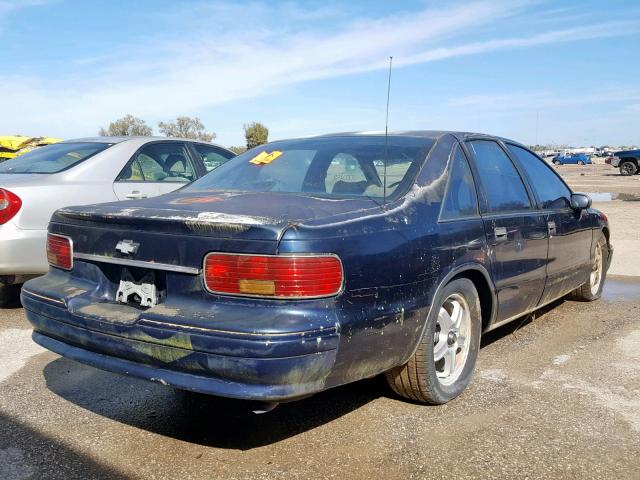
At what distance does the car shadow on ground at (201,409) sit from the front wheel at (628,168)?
107 ft

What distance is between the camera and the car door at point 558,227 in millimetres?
4457

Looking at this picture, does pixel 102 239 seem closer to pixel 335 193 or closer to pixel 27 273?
pixel 335 193

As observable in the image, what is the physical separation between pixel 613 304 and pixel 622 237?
14.8 ft

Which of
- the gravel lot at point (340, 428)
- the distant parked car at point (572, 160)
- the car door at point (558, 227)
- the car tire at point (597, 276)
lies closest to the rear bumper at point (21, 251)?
the gravel lot at point (340, 428)

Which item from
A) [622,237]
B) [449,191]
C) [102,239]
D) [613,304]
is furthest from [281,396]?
[622,237]

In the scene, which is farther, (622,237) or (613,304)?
(622,237)

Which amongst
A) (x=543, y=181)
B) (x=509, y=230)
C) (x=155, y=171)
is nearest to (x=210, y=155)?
(x=155, y=171)

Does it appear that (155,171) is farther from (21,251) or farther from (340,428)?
(340,428)

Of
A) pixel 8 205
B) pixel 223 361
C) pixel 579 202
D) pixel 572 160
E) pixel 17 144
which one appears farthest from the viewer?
pixel 572 160

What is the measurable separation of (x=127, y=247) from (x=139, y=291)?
207 millimetres

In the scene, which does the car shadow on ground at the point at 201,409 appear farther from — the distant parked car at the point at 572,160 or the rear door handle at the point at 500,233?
the distant parked car at the point at 572,160

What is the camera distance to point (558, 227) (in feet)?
14.8

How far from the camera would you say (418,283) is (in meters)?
2.97

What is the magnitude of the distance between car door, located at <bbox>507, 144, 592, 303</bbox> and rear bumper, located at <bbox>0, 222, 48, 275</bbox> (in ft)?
12.3
